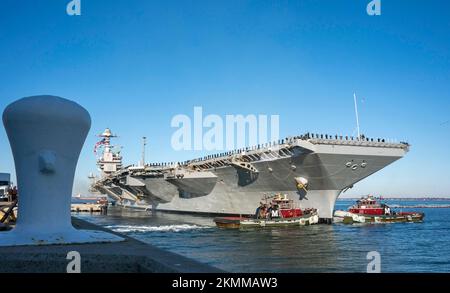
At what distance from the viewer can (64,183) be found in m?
8.05

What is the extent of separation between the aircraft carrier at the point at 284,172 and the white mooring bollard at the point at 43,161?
829 inches

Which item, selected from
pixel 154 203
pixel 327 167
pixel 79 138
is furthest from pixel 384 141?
pixel 154 203

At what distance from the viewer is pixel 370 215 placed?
40.0m

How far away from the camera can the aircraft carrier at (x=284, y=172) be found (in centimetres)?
2892

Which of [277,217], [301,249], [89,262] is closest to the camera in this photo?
[89,262]

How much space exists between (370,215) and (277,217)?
12.4 m

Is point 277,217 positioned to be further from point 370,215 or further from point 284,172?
point 370,215

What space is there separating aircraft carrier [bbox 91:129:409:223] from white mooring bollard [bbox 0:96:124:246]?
69.1 feet

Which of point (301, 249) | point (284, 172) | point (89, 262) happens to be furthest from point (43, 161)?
point (284, 172)

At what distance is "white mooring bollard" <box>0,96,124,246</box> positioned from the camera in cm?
764

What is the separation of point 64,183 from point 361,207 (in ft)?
124

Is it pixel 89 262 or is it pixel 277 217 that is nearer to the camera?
pixel 89 262

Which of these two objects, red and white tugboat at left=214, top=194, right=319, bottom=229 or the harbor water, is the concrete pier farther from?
red and white tugboat at left=214, top=194, right=319, bottom=229

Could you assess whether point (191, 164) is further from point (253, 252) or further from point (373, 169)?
point (253, 252)
